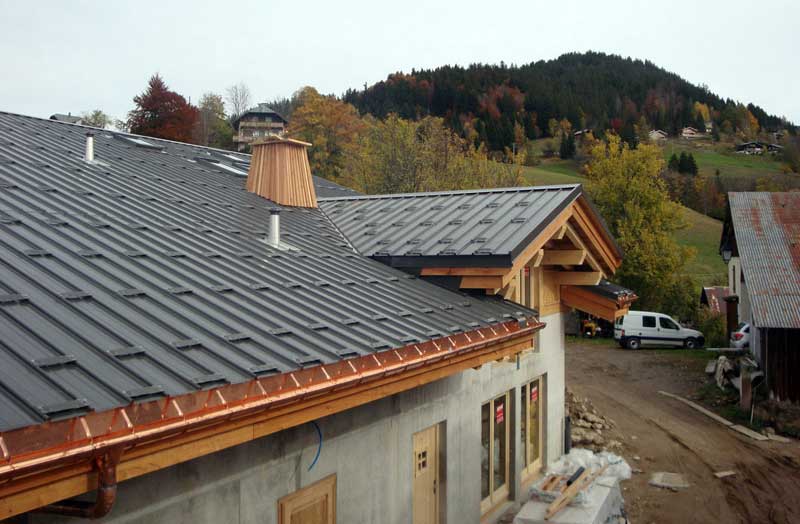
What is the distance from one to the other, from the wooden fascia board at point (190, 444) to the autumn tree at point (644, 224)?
36323mm

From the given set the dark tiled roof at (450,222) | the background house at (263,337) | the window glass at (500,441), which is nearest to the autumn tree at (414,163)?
the dark tiled roof at (450,222)

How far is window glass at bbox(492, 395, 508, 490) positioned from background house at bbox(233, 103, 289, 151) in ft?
193

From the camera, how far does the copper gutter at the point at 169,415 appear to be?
3182mm

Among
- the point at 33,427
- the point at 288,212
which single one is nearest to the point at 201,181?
the point at 288,212

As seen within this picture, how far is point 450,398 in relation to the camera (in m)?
9.03

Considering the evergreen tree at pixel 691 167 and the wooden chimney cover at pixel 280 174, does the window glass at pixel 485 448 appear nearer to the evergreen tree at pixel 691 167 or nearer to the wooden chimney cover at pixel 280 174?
the wooden chimney cover at pixel 280 174

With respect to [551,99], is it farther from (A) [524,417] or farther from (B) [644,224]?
(A) [524,417]

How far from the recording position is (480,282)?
9.57m

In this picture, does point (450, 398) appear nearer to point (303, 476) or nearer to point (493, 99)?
point (303, 476)

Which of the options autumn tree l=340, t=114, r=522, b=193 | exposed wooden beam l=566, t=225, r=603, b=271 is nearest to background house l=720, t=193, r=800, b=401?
exposed wooden beam l=566, t=225, r=603, b=271

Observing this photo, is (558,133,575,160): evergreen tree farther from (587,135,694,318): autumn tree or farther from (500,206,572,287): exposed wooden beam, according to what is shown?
(500,206,572,287): exposed wooden beam

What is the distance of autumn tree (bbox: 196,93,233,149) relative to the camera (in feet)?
222

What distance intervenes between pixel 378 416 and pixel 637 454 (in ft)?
36.8

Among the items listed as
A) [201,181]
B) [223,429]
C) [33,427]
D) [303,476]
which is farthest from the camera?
[201,181]
